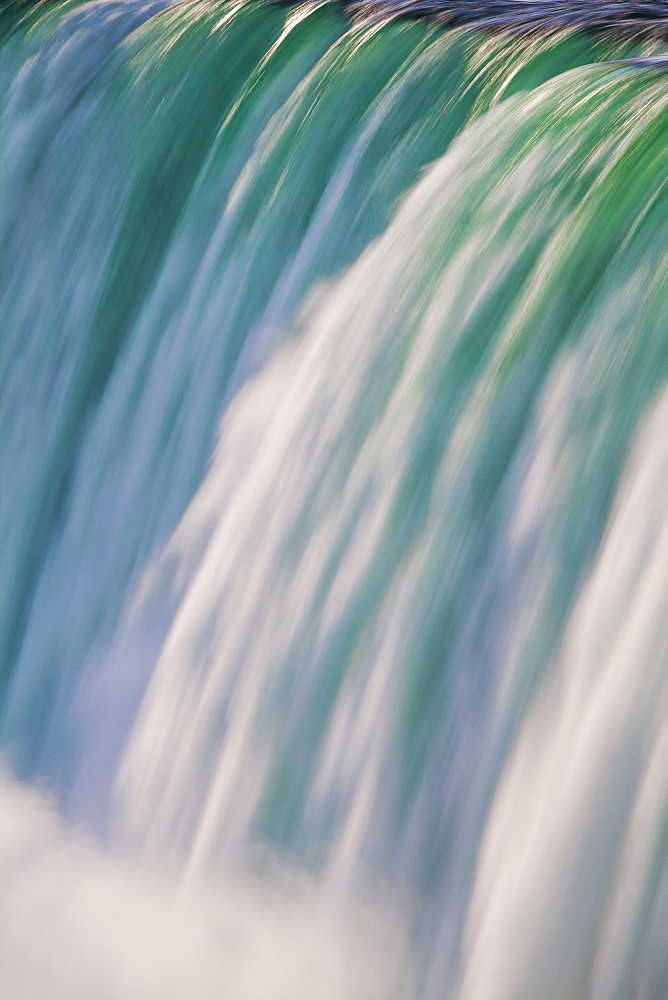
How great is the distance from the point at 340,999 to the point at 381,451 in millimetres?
1179

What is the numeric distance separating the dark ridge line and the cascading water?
107 mm

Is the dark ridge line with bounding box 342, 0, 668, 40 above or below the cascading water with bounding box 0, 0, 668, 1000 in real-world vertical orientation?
above

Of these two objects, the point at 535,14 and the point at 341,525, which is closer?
the point at 341,525

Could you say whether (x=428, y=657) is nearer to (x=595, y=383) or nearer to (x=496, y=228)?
(x=595, y=383)

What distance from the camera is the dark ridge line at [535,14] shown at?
10.3ft

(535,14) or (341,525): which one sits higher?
(535,14)

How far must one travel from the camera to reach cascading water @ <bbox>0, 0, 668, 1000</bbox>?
6.93 feet

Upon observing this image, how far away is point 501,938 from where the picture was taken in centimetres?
203

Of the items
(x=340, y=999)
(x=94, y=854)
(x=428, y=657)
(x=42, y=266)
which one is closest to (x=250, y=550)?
(x=428, y=657)

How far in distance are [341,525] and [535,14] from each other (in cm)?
178

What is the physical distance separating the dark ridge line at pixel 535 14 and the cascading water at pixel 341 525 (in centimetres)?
11

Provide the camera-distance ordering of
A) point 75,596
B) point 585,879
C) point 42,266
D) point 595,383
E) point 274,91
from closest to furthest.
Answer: point 585,879 → point 595,383 → point 75,596 → point 274,91 → point 42,266

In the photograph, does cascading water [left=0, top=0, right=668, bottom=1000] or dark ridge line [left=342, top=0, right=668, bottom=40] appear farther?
dark ridge line [left=342, top=0, right=668, bottom=40]

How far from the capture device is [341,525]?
261 centimetres
